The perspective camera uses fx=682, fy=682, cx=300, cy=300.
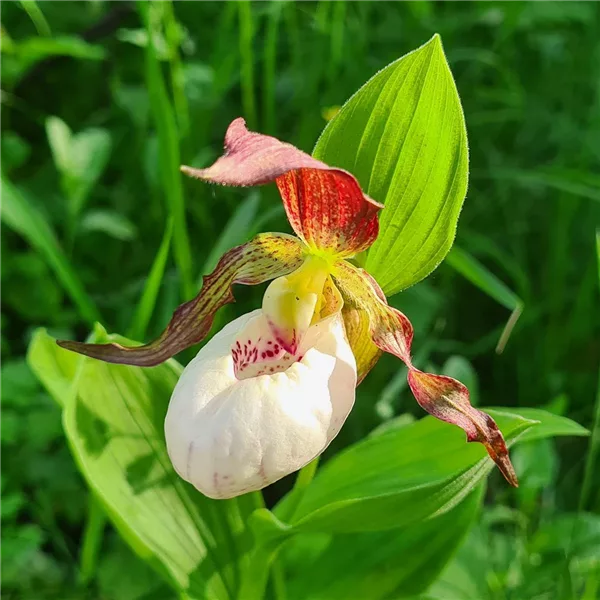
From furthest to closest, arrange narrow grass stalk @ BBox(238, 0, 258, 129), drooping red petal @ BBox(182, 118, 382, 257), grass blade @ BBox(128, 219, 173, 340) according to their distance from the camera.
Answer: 1. narrow grass stalk @ BBox(238, 0, 258, 129)
2. grass blade @ BBox(128, 219, 173, 340)
3. drooping red petal @ BBox(182, 118, 382, 257)

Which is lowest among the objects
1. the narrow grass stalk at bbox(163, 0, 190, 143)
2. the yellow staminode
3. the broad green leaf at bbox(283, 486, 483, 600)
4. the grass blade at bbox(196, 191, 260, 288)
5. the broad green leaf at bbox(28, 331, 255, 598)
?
the broad green leaf at bbox(283, 486, 483, 600)

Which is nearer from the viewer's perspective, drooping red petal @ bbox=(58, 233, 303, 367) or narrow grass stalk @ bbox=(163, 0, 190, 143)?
drooping red petal @ bbox=(58, 233, 303, 367)

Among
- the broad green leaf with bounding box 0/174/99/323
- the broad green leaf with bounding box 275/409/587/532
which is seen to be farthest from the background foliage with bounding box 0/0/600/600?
the broad green leaf with bounding box 275/409/587/532

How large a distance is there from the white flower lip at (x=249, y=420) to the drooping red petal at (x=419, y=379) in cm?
7

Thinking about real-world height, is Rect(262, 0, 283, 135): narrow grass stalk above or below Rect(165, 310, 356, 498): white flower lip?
above

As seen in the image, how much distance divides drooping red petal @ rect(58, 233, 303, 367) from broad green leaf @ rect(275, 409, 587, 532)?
0.86 feet

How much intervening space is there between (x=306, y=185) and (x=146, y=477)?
0.46 meters

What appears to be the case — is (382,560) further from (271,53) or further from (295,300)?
(271,53)

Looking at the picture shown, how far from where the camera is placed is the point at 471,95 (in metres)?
1.66

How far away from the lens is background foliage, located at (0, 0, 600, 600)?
109 centimetres

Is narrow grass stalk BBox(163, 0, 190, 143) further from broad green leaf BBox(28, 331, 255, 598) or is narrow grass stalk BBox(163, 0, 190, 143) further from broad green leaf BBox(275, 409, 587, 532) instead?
broad green leaf BBox(275, 409, 587, 532)

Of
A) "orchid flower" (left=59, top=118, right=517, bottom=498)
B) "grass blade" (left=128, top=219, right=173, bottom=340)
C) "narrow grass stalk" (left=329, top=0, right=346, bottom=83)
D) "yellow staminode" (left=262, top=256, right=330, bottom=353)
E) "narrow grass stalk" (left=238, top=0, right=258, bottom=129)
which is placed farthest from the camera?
"narrow grass stalk" (left=329, top=0, right=346, bottom=83)

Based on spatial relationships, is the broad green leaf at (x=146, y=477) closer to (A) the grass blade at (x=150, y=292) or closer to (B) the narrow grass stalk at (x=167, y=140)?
(A) the grass blade at (x=150, y=292)

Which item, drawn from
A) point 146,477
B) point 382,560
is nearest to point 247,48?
point 146,477
